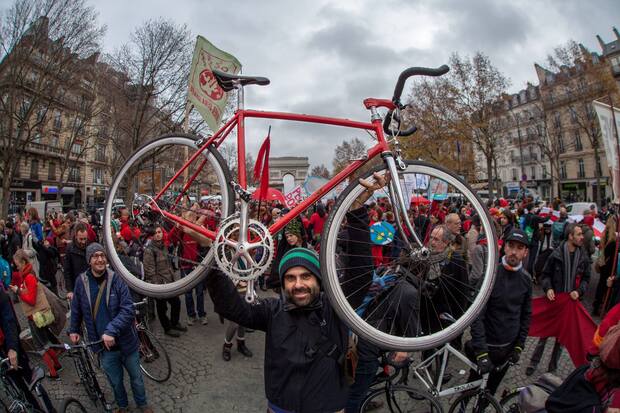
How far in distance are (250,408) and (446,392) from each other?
92.8 inches

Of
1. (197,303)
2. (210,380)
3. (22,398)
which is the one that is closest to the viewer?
(22,398)

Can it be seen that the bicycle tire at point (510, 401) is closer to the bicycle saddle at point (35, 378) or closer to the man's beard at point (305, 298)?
the man's beard at point (305, 298)

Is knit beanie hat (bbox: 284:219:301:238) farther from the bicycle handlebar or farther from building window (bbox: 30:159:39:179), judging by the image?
building window (bbox: 30:159:39:179)

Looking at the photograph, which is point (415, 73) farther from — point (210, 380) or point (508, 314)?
point (210, 380)

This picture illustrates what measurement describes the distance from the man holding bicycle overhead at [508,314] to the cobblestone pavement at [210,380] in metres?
0.51

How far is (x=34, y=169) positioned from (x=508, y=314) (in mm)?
46433

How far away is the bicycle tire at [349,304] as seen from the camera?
79.3 inches

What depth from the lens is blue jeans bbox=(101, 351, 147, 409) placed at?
408 cm

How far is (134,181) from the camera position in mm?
3195

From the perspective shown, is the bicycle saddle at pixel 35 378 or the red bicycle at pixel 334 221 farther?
the bicycle saddle at pixel 35 378

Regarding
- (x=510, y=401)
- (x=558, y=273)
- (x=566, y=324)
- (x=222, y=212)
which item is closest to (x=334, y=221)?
(x=222, y=212)

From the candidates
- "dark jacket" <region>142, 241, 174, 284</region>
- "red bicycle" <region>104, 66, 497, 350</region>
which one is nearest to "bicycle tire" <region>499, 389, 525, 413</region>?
"red bicycle" <region>104, 66, 497, 350</region>

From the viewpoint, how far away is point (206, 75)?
4609mm

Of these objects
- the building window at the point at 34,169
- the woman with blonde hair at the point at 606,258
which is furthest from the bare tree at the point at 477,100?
the building window at the point at 34,169
